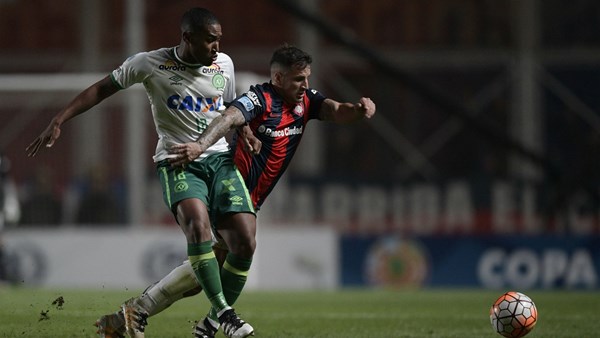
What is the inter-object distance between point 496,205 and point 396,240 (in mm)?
2125

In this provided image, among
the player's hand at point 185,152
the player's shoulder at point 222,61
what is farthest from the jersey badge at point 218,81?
the player's hand at point 185,152

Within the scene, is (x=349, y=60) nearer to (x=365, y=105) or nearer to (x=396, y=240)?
(x=396, y=240)

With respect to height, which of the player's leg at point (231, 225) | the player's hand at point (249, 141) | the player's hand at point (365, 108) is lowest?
the player's leg at point (231, 225)

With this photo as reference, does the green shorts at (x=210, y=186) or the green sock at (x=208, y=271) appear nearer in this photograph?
the green sock at (x=208, y=271)

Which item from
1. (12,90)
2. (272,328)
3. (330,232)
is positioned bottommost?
(272,328)

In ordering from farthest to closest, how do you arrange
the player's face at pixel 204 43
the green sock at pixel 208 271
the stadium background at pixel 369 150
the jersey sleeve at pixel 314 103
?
the stadium background at pixel 369 150 < the jersey sleeve at pixel 314 103 < the player's face at pixel 204 43 < the green sock at pixel 208 271

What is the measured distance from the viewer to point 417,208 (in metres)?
19.5

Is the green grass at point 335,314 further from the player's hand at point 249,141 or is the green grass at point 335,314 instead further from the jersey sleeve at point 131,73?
the jersey sleeve at point 131,73

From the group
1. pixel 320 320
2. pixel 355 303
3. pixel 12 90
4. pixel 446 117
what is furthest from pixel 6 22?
pixel 320 320

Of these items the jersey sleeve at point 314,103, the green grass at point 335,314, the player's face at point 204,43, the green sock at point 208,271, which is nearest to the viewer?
the green sock at point 208,271

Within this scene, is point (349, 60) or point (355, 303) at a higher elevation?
point (349, 60)

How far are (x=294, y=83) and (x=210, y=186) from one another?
0.88 meters

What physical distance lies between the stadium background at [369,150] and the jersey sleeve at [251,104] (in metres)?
9.12

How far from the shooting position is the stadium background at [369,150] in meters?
17.1
